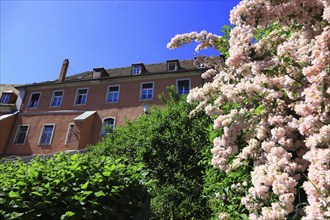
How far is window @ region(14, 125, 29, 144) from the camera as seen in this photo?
2491 centimetres

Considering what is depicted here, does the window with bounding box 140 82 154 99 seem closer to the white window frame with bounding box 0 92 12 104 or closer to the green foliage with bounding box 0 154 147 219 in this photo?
the white window frame with bounding box 0 92 12 104

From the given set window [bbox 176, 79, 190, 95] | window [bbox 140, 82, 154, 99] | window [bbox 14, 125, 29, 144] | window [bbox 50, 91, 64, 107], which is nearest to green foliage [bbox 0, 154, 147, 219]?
A: window [bbox 176, 79, 190, 95]

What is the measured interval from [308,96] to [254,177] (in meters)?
0.84

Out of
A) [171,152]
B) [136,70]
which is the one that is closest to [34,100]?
[136,70]

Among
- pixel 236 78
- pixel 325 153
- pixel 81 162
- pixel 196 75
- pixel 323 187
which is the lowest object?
pixel 323 187

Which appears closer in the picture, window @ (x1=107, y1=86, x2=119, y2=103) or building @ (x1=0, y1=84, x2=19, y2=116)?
window @ (x1=107, y1=86, x2=119, y2=103)

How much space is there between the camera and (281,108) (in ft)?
9.10

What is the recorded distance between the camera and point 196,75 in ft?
76.4

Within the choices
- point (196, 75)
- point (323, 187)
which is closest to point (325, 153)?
point (323, 187)

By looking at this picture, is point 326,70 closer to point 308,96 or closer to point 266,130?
point 308,96

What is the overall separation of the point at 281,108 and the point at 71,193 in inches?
110

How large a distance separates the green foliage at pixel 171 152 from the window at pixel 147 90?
12279 millimetres

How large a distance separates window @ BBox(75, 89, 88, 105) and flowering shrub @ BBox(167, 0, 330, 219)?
79.3ft

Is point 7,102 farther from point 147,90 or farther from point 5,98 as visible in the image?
point 147,90
